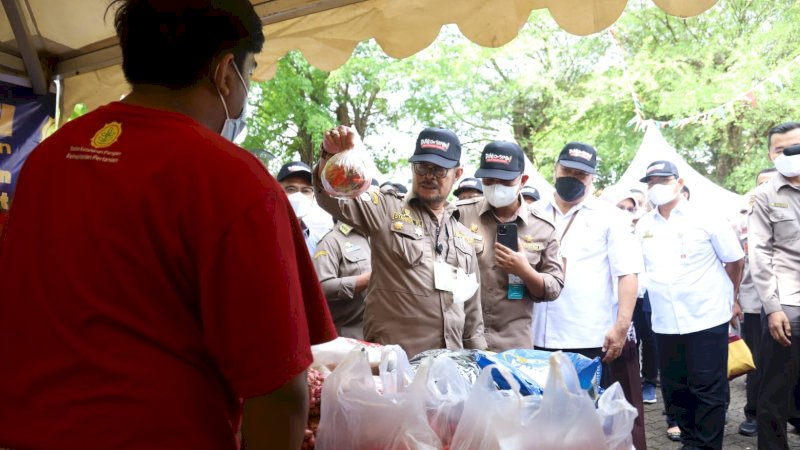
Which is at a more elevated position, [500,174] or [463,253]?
[500,174]

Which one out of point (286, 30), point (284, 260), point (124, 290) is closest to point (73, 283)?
point (124, 290)

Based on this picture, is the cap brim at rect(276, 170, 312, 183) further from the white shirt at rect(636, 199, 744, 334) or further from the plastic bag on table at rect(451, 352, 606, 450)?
the plastic bag on table at rect(451, 352, 606, 450)

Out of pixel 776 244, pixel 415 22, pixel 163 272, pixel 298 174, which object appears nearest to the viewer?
pixel 163 272

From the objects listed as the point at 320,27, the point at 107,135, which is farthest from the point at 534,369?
the point at 320,27

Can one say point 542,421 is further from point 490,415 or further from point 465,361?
point 465,361

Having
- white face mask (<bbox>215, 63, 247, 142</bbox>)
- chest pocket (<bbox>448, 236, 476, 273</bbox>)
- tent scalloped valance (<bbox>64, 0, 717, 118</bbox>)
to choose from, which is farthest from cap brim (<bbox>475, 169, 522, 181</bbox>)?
white face mask (<bbox>215, 63, 247, 142</bbox>)

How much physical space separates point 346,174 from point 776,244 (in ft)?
10.9

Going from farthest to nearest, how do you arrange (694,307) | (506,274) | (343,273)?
(694,307)
(343,273)
(506,274)

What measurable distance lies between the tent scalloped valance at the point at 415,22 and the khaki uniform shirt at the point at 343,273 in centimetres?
122

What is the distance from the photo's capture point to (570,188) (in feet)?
14.4

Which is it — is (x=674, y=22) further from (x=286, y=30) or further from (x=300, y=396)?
(x=300, y=396)

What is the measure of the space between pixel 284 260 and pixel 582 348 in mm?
3349

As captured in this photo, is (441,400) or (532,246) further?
(532,246)

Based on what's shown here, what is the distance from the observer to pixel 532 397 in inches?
64.1
